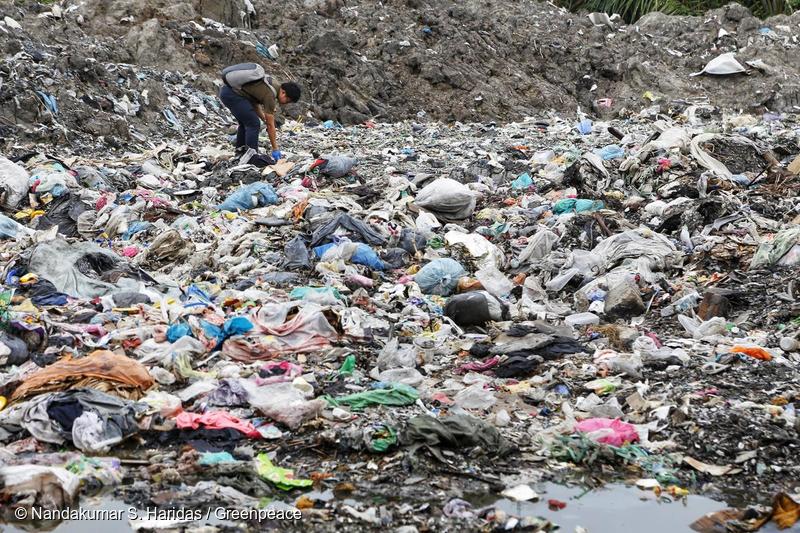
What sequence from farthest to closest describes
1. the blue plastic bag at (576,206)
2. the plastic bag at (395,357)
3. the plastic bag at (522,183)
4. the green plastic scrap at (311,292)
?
the plastic bag at (522,183)
the blue plastic bag at (576,206)
the green plastic scrap at (311,292)
the plastic bag at (395,357)

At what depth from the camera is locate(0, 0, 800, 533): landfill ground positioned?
3.33 m

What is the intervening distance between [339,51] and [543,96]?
3.36 meters

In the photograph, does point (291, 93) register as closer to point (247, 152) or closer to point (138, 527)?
point (247, 152)

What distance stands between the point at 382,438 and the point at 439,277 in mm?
2480

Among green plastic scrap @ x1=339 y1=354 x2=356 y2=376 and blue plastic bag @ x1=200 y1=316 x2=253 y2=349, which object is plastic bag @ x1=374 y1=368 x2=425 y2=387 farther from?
blue plastic bag @ x1=200 y1=316 x2=253 y2=349

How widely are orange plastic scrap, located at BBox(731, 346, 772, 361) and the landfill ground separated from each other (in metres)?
0.03

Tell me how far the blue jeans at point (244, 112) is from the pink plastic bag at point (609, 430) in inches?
219

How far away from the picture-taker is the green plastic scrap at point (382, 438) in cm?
358

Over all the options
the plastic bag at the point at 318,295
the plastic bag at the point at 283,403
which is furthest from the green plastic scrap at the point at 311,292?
the plastic bag at the point at 283,403

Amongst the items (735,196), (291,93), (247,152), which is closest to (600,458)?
(735,196)

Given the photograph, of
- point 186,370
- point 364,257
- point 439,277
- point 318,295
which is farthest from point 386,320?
point 186,370

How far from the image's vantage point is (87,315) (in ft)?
16.7

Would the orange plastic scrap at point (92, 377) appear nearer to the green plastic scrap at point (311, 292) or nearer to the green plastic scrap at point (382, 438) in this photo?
the green plastic scrap at point (382, 438)

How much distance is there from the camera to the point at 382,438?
11.9 ft
